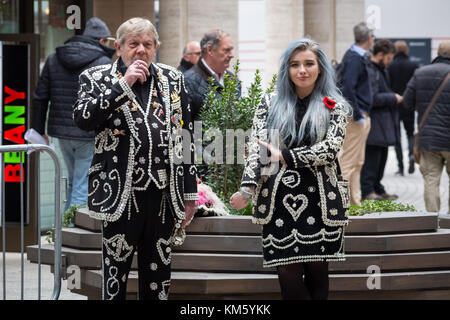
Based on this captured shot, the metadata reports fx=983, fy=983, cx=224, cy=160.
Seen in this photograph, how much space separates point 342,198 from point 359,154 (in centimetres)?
620

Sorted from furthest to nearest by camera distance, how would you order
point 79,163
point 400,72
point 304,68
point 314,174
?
point 400,72 → point 79,163 → point 304,68 → point 314,174

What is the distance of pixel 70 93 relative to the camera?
9.09m

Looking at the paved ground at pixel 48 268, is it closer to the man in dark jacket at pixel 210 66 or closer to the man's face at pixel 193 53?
the man in dark jacket at pixel 210 66

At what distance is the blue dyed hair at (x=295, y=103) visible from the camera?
5.41 m

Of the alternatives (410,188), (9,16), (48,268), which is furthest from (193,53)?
(410,188)

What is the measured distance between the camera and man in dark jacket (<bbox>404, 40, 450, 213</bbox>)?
414 inches

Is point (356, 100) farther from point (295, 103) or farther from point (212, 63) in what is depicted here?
point (295, 103)

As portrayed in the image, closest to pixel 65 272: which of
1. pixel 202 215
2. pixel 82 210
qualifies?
pixel 82 210

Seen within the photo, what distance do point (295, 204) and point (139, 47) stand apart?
1.19 metres

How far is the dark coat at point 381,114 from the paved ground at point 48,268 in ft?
3.23

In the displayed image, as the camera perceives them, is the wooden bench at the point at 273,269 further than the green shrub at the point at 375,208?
No

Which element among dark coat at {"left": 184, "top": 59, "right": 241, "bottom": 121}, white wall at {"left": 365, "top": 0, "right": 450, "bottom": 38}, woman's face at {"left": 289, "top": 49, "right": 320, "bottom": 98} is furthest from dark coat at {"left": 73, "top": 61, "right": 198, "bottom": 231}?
white wall at {"left": 365, "top": 0, "right": 450, "bottom": 38}

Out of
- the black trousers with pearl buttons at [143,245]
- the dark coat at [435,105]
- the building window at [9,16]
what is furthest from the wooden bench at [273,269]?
the building window at [9,16]

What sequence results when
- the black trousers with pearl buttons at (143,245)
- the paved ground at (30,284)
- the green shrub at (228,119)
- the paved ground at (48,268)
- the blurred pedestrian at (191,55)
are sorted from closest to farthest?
the black trousers with pearl buttons at (143,245) < the green shrub at (228,119) < the paved ground at (30,284) < the paved ground at (48,268) < the blurred pedestrian at (191,55)
